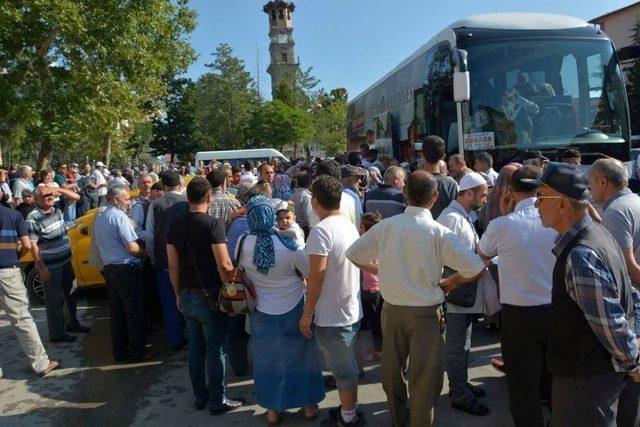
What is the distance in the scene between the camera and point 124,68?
17.5 metres

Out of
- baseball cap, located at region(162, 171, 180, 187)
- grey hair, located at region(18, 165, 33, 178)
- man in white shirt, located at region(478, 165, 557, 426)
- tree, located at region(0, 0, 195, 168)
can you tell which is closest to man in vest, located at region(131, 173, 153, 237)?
baseball cap, located at region(162, 171, 180, 187)

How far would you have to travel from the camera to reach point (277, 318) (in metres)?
3.76

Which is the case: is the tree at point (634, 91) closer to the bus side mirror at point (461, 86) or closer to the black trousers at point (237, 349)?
the bus side mirror at point (461, 86)

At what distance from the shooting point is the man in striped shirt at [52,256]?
5699 millimetres

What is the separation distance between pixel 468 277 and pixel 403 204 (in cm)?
236

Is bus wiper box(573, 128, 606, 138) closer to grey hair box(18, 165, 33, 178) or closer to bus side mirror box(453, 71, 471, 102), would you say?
bus side mirror box(453, 71, 471, 102)

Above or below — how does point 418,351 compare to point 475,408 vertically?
above

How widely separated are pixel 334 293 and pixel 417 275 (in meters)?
0.70

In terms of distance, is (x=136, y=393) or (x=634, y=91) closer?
(x=136, y=393)

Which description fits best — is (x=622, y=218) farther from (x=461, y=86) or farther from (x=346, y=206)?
(x=461, y=86)

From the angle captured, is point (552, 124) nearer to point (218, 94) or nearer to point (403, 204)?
point (403, 204)

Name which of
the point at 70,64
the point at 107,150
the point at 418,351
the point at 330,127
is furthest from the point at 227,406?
the point at 330,127

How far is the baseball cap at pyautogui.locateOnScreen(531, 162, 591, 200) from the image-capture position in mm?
2295

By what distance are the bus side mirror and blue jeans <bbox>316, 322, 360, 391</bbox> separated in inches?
199
